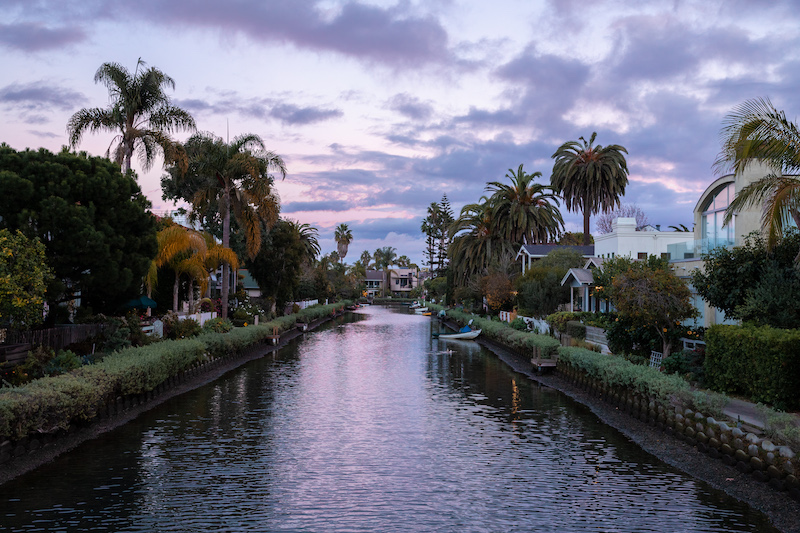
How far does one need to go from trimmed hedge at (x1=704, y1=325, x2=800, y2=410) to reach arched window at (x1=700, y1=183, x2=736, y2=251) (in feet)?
38.8

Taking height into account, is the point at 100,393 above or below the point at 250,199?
below

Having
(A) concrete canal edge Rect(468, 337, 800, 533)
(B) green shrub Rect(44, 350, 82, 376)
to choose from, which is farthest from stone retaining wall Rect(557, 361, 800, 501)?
(B) green shrub Rect(44, 350, 82, 376)

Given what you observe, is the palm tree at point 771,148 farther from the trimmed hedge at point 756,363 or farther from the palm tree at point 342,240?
the palm tree at point 342,240

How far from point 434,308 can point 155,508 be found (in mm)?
89104

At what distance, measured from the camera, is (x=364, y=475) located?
553 inches

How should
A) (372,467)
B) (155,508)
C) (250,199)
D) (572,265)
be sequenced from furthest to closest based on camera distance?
(572,265)
(250,199)
(372,467)
(155,508)

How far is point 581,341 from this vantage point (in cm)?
3238

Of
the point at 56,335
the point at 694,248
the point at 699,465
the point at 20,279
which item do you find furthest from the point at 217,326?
the point at 699,465

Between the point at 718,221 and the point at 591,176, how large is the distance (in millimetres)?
29751

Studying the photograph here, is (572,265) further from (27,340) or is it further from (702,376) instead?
(27,340)

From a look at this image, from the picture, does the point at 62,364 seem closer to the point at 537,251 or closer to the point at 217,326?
the point at 217,326

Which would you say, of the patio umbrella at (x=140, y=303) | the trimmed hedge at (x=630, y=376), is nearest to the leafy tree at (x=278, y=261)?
the patio umbrella at (x=140, y=303)

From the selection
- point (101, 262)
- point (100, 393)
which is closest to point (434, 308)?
point (101, 262)

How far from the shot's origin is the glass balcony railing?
101 ft
